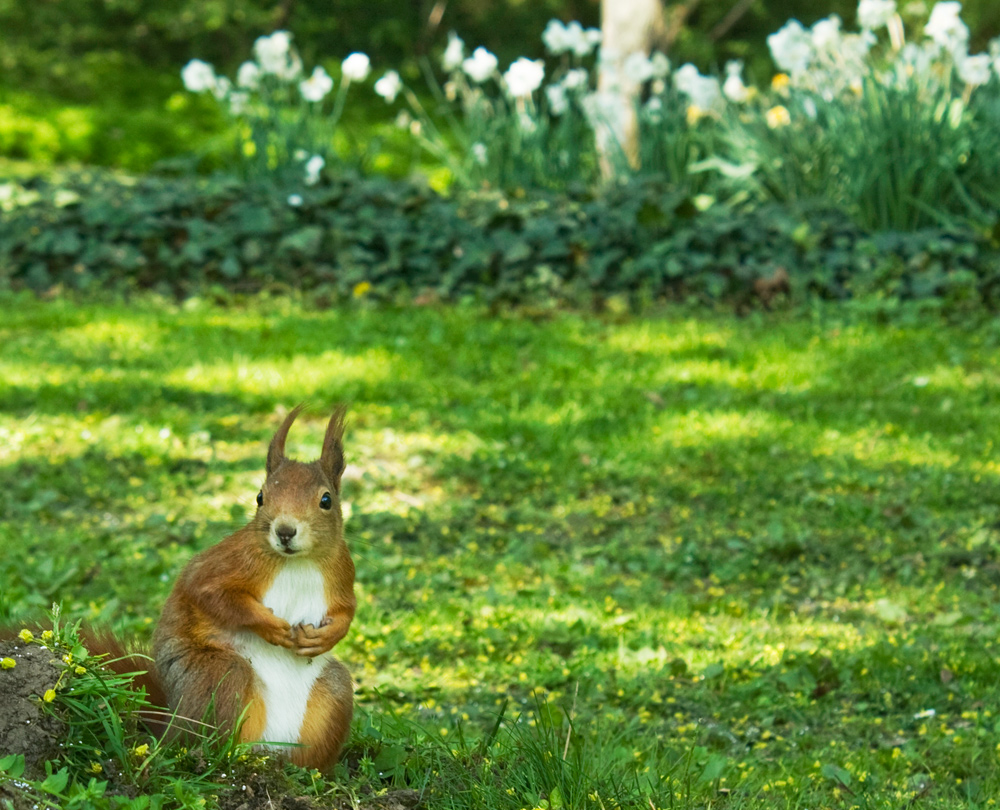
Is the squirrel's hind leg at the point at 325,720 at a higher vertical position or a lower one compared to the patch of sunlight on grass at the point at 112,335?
lower

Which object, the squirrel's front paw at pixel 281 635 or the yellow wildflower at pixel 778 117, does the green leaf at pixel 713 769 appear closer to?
the squirrel's front paw at pixel 281 635

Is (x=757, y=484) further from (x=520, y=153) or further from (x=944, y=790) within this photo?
(x=520, y=153)

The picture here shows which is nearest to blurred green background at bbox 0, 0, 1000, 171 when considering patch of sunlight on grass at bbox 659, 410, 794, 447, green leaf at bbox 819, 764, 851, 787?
patch of sunlight on grass at bbox 659, 410, 794, 447

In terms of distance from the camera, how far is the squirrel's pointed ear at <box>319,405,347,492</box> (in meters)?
2.14

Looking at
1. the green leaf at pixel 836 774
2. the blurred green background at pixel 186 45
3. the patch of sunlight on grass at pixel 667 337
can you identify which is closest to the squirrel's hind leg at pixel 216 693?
the green leaf at pixel 836 774

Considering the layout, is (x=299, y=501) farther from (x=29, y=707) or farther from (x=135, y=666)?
(x=29, y=707)

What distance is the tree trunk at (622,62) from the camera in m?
9.65

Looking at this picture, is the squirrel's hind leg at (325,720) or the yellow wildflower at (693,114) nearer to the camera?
the squirrel's hind leg at (325,720)

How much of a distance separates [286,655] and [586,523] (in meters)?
2.84

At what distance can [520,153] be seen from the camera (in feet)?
30.5

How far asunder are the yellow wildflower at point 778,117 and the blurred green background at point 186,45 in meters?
3.41

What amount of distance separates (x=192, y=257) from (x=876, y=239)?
484cm

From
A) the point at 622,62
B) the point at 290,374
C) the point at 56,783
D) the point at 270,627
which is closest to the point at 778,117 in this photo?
the point at 622,62

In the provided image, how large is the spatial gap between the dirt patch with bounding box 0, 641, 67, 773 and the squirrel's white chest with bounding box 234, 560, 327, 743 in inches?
13.6
